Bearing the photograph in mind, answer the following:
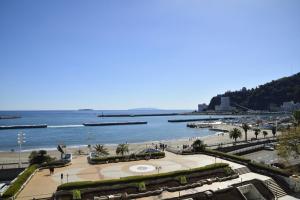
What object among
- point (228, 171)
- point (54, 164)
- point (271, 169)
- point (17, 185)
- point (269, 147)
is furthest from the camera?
point (269, 147)

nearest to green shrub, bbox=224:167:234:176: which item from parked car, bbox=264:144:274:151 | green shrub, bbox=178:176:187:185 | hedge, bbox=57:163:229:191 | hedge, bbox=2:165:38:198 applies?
hedge, bbox=57:163:229:191

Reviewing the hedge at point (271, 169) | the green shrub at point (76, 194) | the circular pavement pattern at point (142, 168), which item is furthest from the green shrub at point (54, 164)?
the hedge at point (271, 169)

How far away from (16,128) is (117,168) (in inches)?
4458

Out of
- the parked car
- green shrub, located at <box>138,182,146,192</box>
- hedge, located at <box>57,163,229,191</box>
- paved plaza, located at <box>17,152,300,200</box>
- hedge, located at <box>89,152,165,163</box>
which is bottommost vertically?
the parked car

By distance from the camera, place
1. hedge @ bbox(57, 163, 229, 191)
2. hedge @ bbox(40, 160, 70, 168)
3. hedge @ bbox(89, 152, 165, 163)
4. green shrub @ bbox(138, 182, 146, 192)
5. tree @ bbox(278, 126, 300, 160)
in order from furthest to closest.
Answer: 1. hedge @ bbox(89, 152, 165, 163)
2. hedge @ bbox(40, 160, 70, 168)
3. tree @ bbox(278, 126, 300, 160)
4. green shrub @ bbox(138, 182, 146, 192)
5. hedge @ bbox(57, 163, 229, 191)

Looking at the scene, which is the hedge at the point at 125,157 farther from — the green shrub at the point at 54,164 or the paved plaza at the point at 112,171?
the green shrub at the point at 54,164

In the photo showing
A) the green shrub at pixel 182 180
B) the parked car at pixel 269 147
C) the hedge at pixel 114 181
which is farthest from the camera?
the parked car at pixel 269 147

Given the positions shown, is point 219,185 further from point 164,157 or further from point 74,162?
point 74,162

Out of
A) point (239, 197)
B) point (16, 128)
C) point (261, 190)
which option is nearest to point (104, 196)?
point (239, 197)

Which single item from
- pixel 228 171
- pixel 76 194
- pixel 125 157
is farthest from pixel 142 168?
pixel 76 194

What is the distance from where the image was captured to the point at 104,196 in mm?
22578

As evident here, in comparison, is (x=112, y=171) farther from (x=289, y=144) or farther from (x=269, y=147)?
(x=269, y=147)

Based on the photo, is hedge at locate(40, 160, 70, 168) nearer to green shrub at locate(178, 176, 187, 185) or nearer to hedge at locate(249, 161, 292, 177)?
green shrub at locate(178, 176, 187, 185)

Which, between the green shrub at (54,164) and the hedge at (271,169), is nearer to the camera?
the hedge at (271,169)
